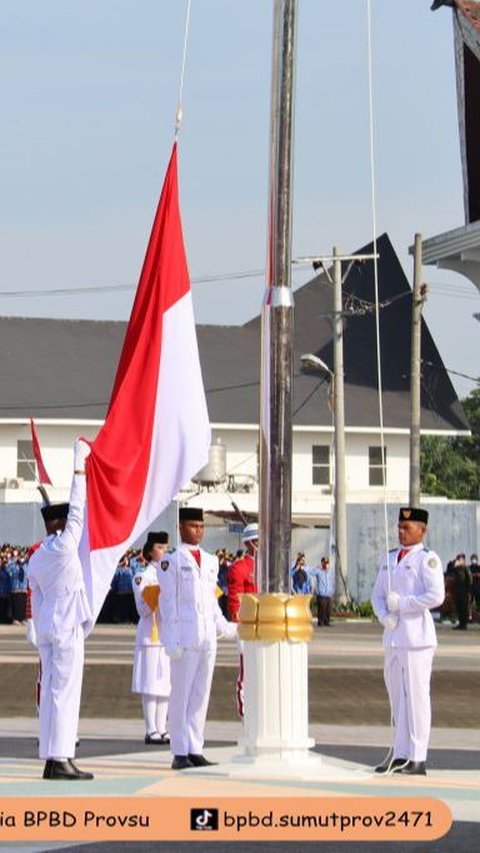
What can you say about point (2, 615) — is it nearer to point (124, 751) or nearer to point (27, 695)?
point (27, 695)

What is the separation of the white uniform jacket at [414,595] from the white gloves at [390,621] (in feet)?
0.09

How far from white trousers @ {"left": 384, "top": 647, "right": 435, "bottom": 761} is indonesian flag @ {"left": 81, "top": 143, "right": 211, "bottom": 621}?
80.3 inches

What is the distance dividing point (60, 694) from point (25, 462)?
181 feet

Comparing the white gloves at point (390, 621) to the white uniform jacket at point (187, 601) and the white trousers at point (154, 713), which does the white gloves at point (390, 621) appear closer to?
the white uniform jacket at point (187, 601)

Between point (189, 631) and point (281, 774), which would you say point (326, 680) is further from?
point (281, 774)

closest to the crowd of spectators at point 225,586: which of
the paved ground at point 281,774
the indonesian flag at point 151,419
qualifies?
the paved ground at point 281,774

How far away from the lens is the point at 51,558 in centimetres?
1486

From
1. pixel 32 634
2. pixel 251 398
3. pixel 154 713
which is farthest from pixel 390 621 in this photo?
pixel 251 398

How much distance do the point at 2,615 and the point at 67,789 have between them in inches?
1470

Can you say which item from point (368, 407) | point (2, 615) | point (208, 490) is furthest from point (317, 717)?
point (368, 407)

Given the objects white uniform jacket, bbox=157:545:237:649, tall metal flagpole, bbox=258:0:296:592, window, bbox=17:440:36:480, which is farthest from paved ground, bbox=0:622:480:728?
window, bbox=17:440:36:480

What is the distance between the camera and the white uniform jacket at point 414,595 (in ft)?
51.3

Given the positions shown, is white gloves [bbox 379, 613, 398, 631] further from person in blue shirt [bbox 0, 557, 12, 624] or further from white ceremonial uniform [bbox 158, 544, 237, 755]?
person in blue shirt [bbox 0, 557, 12, 624]

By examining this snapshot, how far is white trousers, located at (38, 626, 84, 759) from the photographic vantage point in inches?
575
